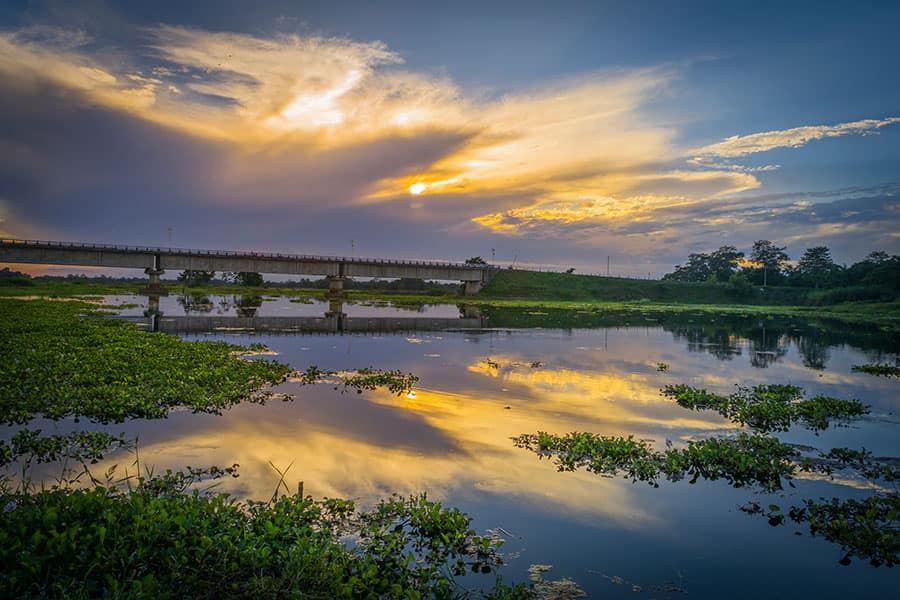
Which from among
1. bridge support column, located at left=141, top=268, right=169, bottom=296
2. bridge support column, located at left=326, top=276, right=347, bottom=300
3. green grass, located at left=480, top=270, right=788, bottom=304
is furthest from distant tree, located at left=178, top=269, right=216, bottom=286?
green grass, located at left=480, top=270, right=788, bottom=304

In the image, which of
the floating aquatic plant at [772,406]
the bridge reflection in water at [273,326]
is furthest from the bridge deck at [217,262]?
the floating aquatic plant at [772,406]

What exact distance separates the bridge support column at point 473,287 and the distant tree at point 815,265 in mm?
94496

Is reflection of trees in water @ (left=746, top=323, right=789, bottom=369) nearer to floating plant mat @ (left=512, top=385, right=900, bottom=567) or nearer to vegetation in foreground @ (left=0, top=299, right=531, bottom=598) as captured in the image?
floating plant mat @ (left=512, top=385, right=900, bottom=567)

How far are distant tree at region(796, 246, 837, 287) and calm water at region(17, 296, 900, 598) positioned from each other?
14039 centimetres

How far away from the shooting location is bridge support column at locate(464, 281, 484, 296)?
120 meters

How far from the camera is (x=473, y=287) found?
120500 millimetres

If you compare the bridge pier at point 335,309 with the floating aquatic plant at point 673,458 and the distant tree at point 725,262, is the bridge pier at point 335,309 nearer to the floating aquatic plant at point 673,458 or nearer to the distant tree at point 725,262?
the floating aquatic plant at point 673,458

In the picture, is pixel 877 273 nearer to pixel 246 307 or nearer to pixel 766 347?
pixel 766 347

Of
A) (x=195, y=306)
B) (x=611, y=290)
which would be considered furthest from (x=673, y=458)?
(x=611, y=290)

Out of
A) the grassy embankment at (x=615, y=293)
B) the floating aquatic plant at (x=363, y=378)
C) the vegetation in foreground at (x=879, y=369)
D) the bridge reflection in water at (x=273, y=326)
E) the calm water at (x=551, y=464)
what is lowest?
the calm water at (x=551, y=464)

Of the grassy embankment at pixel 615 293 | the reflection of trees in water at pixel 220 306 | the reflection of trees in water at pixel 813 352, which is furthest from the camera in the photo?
the grassy embankment at pixel 615 293

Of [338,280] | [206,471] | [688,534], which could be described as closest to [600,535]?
[688,534]

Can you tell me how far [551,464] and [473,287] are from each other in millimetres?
109403

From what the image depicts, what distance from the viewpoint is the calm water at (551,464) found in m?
7.40
